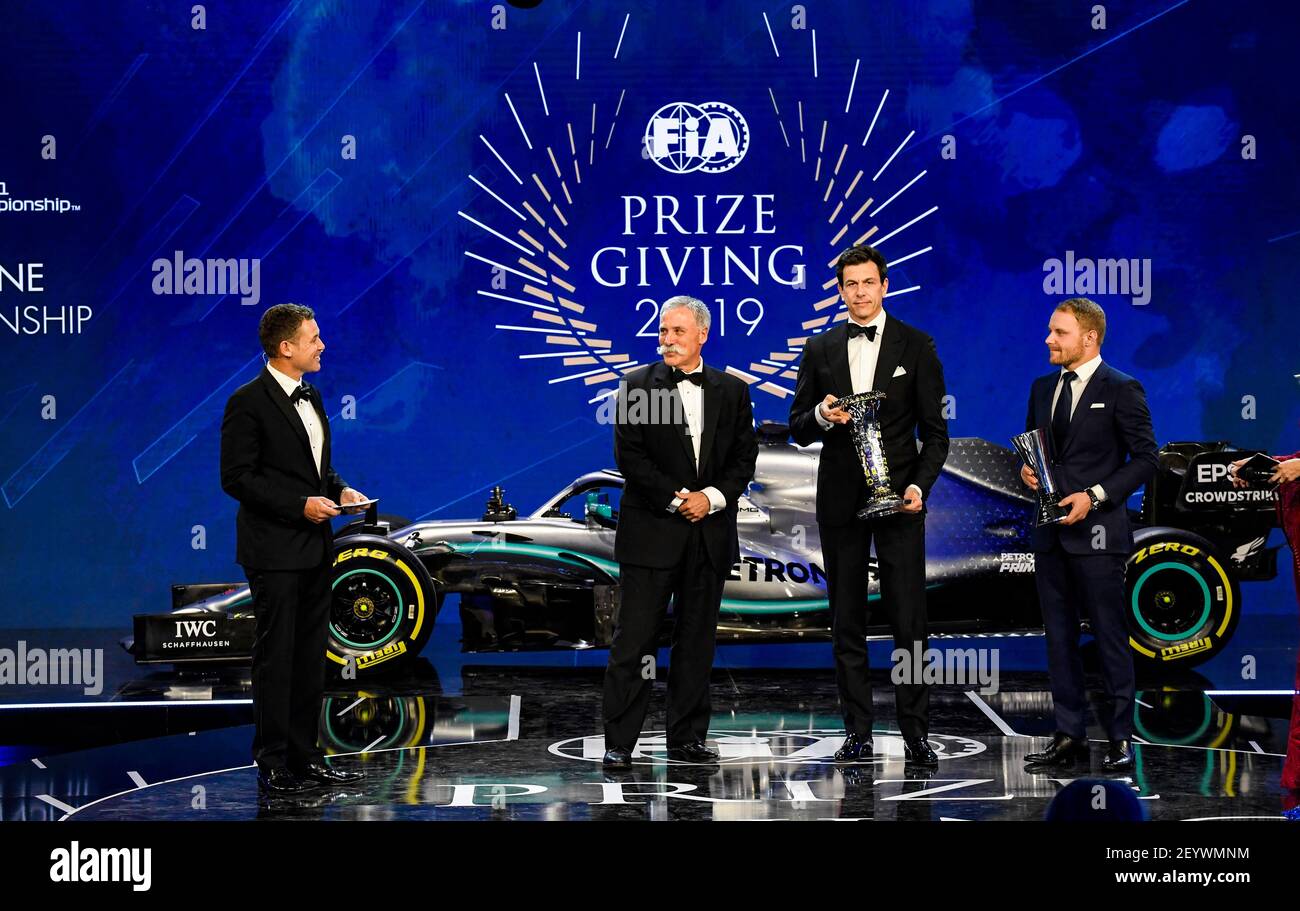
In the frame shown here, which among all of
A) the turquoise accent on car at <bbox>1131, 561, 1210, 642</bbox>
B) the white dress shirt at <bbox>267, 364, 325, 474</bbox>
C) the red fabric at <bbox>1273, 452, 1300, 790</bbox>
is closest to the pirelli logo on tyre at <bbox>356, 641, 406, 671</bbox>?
the white dress shirt at <bbox>267, 364, 325, 474</bbox>

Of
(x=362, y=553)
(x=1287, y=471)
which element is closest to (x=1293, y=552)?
(x=1287, y=471)

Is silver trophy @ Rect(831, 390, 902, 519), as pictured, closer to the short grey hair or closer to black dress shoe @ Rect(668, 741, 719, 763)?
the short grey hair

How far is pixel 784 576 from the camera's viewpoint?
22.6 feet

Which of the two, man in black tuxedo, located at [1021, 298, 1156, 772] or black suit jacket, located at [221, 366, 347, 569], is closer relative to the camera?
black suit jacket, located at [221, 366, 347, 569]

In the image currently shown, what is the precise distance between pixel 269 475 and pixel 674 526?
1.36m

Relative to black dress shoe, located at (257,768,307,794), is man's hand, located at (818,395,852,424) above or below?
above

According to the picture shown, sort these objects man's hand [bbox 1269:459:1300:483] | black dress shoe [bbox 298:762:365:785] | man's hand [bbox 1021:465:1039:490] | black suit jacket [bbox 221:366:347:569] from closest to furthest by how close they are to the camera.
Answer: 1. man's hand [bbox 1269:459:1300:483]
2. black suit jacket [bbox 221:366:347:569]
3. black dress shoe [bbox 298:762:365:785]
4. man's hand [bbox 1021:465:1039:490]

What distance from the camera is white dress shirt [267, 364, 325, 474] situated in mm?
4441

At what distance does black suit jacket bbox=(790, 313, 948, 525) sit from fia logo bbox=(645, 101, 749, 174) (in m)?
4.24

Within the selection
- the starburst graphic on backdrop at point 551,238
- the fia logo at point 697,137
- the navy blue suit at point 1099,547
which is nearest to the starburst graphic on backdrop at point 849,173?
the fia logo at point 697,137

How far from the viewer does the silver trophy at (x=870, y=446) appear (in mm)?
4613

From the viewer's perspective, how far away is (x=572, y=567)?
6.94 meters

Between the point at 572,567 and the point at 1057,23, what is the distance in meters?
4.86
